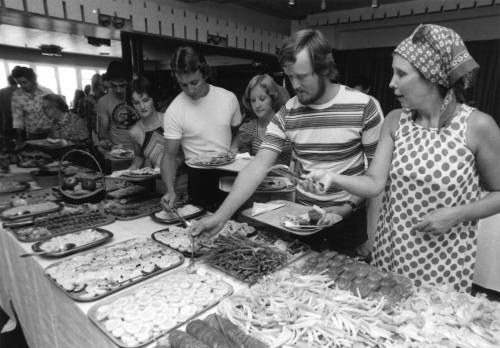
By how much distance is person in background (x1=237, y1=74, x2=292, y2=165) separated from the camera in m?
2.85

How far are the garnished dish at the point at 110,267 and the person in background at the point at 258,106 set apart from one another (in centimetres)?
145

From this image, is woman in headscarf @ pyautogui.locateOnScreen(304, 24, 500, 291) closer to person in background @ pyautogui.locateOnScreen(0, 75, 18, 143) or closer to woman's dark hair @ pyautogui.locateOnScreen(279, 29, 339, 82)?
woman's dark hair @ pyautogui.locateOnScreen(279, 29, 339, 82)

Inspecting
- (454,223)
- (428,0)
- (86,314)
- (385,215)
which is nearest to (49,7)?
(86,314)

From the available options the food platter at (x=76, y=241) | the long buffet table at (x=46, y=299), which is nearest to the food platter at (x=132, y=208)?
the long buffet table at (x=46, y=299)

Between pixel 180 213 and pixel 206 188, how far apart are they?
269mm

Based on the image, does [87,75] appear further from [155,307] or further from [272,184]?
[155,307]

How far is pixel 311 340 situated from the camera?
1.04m

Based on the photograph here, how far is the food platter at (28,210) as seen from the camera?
2.18 m

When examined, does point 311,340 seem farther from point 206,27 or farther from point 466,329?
point 206,27

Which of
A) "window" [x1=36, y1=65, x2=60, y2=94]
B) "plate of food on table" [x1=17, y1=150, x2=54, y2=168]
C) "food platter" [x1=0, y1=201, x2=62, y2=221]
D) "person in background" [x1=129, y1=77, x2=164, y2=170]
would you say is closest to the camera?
"food platter" [x1=0, y1=201, x2=62, y2=221]

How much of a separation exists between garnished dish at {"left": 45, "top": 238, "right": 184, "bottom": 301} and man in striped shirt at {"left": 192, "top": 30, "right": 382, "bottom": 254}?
27 cm

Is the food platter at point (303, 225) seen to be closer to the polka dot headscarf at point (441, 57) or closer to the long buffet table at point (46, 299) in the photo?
the long buffet table at point (46, 299)

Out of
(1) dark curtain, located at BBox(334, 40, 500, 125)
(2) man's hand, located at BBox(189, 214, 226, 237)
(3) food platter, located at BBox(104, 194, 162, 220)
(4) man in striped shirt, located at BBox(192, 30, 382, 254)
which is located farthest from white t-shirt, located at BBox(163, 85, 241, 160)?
(1) dark curtain, located at BBox(334, 40, 500, 125)

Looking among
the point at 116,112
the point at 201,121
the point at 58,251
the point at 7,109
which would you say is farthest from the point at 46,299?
the point at 7,109
